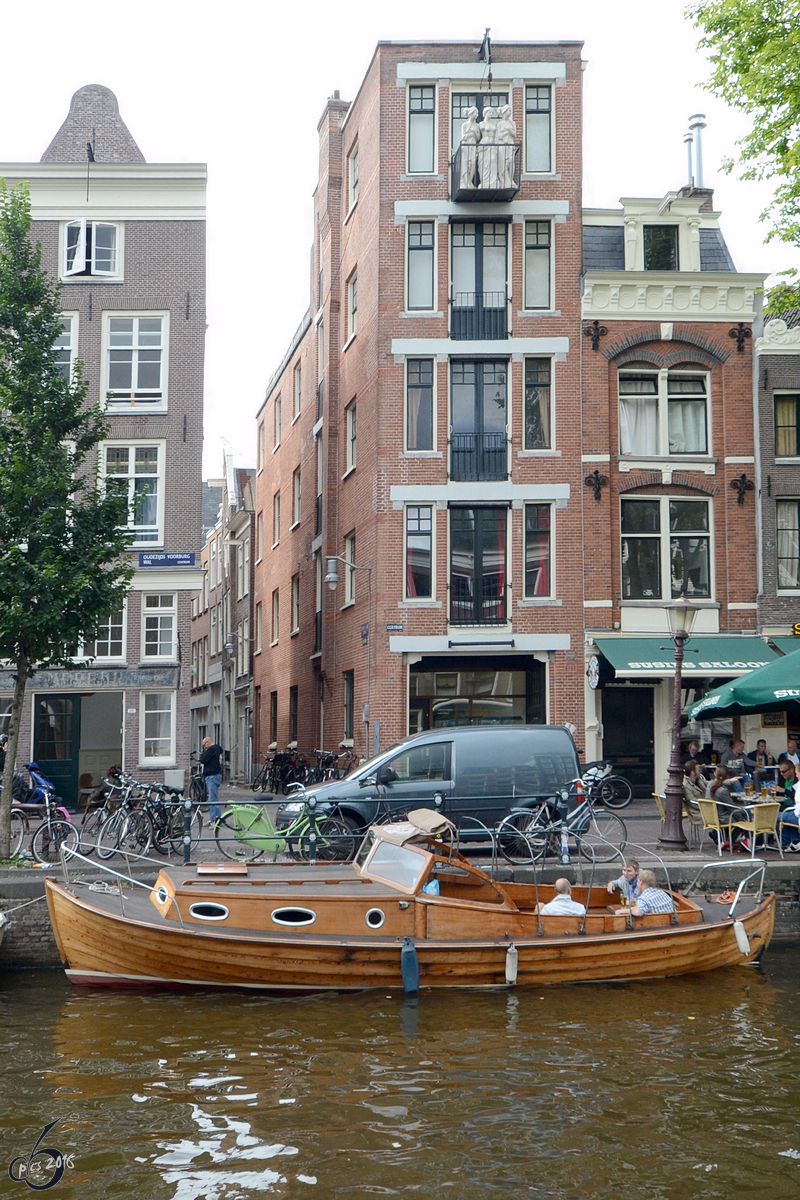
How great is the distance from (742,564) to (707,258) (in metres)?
7.40

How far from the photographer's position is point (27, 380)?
58.7 ft

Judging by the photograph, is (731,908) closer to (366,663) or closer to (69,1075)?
(69,1075)

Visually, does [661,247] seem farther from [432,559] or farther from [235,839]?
[235,839]

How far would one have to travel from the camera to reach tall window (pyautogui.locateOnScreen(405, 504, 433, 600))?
26.9m

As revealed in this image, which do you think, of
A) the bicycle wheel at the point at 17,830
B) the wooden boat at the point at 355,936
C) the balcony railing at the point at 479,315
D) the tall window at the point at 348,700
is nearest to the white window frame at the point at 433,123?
the balcony railing at the point at 479,315

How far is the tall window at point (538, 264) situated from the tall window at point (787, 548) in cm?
720

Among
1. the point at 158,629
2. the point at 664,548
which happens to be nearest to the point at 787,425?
the point at 664,548

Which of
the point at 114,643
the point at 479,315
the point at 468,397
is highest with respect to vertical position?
the point at 479,315

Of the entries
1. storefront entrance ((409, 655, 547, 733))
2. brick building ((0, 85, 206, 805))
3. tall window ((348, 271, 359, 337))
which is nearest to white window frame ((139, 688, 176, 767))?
brick building ((0, 85, 206, 805))

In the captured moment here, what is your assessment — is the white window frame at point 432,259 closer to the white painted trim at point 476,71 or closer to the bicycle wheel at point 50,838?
the white painted trim at point 476,71

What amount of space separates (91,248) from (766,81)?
602 inches

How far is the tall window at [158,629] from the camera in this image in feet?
87.0

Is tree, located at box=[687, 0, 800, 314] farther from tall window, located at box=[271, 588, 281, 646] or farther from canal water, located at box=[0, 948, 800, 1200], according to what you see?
tall window, located at box=[271, 588, 281, 646]

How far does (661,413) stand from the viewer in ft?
90.1
